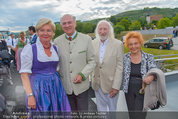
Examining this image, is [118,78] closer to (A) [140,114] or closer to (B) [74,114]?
(A) [140,114]

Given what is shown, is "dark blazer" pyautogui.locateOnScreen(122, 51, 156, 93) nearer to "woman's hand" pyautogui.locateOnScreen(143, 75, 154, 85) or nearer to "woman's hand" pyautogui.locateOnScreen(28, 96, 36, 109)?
"woman's hand" pyautogui.locateOnScreen(143, 75, 154, 85)

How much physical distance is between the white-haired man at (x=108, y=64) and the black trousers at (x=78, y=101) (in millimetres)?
397

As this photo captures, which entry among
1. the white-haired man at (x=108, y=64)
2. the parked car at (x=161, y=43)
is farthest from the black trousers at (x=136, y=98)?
the parked car at (x=161, y=43)

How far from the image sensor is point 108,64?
7.44 ft

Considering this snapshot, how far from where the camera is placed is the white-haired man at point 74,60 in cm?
195

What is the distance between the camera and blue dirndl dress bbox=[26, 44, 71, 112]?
1646 mm

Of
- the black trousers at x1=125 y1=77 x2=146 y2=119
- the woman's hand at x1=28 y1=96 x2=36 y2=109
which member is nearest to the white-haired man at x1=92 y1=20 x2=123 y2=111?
the black trousers at x1=125 y1=77 x2=146 y2=119

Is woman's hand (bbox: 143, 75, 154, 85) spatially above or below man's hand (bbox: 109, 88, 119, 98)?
above

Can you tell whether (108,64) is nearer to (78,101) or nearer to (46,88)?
(78,101)

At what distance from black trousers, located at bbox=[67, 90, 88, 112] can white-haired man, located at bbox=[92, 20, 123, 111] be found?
0.40 metres

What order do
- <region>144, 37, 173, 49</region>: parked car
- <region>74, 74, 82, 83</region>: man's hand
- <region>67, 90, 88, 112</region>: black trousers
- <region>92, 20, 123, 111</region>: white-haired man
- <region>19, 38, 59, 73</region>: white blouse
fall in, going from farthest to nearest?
<region>144, 37, 173, 49</region>: parked car → <region>92, 20, 123, 111</region>: white-haired man → <region>67, 90, 88, 112</region>: black trousers → <region>74, 74, 82, 83</region>: man's hand → <region>19, 38, 59, 73</region>: white blouse

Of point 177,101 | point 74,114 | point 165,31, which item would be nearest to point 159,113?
point 177,101

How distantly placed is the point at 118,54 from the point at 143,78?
508 millimetres

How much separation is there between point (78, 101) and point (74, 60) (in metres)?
0.60
